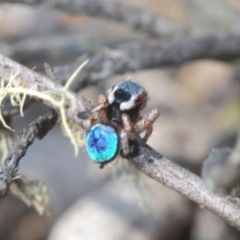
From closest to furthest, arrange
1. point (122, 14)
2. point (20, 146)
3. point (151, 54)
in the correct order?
point (20, 146), point (151, 54), point (122, 14)

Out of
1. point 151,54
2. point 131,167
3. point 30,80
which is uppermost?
point 30,80

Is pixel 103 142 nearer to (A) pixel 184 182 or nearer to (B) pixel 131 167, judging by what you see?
(A) pixel 184 182

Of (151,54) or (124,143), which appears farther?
Result: (151,54)

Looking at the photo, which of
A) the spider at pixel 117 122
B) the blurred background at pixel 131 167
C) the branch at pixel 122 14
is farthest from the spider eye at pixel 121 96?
the branch at pixel 122 14

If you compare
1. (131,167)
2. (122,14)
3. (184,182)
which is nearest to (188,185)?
(184,182)

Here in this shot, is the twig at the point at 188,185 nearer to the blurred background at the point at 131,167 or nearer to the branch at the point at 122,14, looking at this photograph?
the blurred background at the point at 131,167

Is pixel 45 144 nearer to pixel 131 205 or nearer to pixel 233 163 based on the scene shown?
pixel 131 205

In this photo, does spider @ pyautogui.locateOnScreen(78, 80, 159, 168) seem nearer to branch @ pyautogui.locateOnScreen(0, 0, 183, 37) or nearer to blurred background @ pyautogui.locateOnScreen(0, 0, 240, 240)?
blurred background @ pyautogui.locateOnScreen(0, 0, 240, 240)

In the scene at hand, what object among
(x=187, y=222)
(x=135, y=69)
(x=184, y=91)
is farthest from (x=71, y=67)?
(x=184, y=91)
